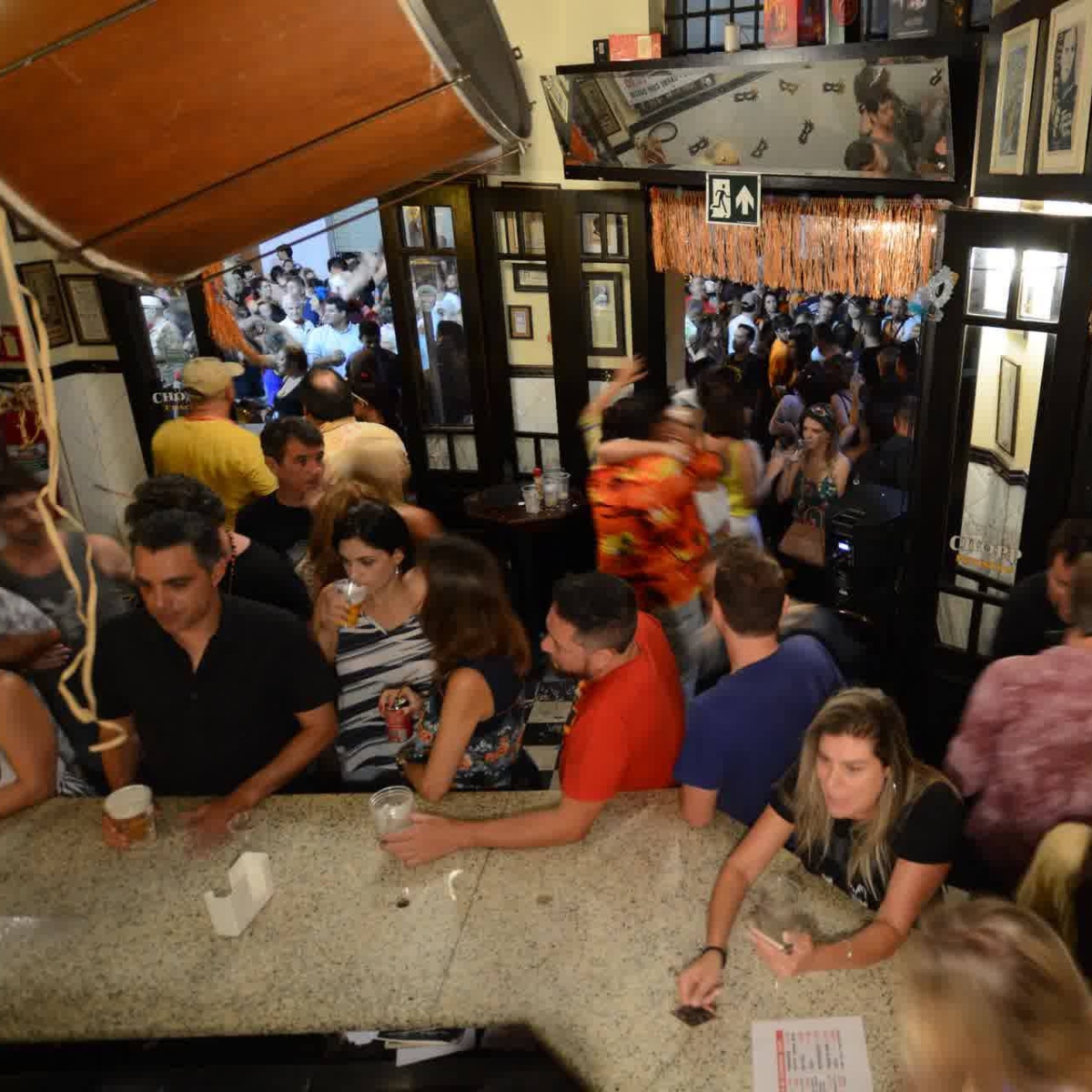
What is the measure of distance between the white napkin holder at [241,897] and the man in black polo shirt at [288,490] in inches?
70.0

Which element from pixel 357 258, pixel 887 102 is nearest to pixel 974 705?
pixel 887 102

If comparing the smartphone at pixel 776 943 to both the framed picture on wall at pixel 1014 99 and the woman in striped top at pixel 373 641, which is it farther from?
the framed picture on wall at pixel 1014 99

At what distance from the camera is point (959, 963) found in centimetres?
145

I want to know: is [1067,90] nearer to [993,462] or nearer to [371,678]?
[993,462]

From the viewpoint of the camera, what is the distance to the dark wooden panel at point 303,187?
0.93 meters

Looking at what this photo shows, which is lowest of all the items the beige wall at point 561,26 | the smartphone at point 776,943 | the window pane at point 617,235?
the smartphone at point 776,943

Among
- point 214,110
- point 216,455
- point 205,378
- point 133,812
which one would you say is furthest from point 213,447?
point 214,110

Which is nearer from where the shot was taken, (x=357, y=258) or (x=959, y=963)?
(x=959, y=963)

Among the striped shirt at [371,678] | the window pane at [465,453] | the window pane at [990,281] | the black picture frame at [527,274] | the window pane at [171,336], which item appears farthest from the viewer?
the window pane at [171,336]

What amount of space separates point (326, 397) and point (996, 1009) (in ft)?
12.4

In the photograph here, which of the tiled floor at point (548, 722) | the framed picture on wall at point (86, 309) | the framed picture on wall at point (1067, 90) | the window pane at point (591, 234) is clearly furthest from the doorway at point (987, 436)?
the framed picture on wall at point (86, 309)

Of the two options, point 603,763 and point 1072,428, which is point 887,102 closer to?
point 1072,428

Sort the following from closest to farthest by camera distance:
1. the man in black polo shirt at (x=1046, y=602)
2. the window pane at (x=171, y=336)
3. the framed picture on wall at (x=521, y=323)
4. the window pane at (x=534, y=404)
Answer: the man in black polo shirt at (x=1046, y=602)
the framed picture on wall at (x=521, y=323)
the window pane at (x=534, y=404)
the window pane at (x=171, y=336)

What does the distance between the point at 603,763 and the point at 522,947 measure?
42 centimetres
